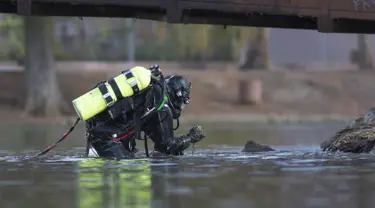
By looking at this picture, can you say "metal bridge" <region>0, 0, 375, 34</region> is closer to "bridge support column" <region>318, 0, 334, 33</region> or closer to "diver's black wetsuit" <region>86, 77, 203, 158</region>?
"bridge support column" <region>318, 0, 334, 33</region>

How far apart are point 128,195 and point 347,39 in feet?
177

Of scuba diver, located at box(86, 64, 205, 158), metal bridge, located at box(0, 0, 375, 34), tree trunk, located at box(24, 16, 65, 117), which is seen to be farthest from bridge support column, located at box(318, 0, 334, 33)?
tree trunk, located at box(24, 16, 65, 117)

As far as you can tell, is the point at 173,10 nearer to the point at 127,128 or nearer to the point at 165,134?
the point at 165,134

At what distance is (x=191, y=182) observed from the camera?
923 centimetres

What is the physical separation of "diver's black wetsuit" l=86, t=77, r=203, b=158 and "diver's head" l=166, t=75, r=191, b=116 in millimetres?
133

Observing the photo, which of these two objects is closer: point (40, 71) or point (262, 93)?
point (40, 71)

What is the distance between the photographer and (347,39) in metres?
60.4

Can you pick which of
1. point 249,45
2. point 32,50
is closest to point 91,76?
point 32,50

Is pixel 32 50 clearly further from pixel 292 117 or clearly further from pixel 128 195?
pixel 128 195

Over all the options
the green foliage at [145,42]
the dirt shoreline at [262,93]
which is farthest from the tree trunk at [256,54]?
the dirt shoreline at [262,93]

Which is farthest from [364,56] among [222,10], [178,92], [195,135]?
[178,92]

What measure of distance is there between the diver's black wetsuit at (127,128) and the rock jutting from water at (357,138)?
3.52m

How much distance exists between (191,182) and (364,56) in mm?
44000

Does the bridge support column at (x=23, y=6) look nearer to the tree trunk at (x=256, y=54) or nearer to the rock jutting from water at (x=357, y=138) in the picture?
the rock jutting from water at (x=357, y=138)
